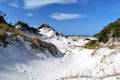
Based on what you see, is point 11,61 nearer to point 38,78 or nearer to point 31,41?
point 38,78

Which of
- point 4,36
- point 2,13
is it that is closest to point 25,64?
point 4,36

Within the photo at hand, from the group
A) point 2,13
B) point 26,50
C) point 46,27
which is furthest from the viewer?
point 46,27

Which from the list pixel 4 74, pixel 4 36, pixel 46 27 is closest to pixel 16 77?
pixel 4 74

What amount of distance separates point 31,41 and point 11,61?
960cm

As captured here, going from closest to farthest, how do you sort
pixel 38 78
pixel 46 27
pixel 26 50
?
pixel 38 78
pixel 26 50
pixel 46 27

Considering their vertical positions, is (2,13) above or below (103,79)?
above

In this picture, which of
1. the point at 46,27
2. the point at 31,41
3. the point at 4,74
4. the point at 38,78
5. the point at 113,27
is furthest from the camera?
the point at 46,27

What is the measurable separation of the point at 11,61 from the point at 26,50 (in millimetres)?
5905

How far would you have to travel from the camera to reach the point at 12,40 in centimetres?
2436

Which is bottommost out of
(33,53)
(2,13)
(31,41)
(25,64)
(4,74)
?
(4,74)

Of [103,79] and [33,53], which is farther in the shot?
[33,53]

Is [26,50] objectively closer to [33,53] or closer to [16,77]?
[33,53]

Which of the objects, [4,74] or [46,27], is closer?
[4,74]

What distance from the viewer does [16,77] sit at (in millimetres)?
15141
